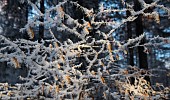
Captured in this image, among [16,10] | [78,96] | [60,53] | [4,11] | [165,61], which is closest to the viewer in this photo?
[78,96]

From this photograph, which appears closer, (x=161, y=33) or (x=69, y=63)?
(x=69, y=63)

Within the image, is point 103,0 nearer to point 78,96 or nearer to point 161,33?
point 161,33

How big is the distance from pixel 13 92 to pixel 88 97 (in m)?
1.14

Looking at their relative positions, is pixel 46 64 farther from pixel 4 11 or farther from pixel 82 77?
pixel 4 11

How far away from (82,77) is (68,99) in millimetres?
374

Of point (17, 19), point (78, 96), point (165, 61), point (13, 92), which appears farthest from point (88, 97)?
point (165, 61)

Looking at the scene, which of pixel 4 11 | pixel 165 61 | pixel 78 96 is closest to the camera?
pixel 78 96

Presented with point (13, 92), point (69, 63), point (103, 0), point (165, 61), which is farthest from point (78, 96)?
point (165, 61)

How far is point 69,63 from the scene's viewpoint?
14.7 ft

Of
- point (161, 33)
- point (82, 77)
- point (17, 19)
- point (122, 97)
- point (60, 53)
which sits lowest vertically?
point (122, 97)

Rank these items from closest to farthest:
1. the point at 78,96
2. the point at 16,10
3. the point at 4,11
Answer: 1. the point at 78,96
2. the point at 16,10
3. the point at 4,11

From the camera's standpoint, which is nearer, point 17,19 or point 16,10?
point 16,10

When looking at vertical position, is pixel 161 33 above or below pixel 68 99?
above

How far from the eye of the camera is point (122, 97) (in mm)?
4305
